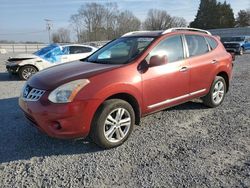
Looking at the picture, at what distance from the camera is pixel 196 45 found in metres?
5.61

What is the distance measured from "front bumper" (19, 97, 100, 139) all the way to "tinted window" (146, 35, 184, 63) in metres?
1.52

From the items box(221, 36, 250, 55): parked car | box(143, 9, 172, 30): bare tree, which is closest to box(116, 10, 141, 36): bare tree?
box(143, 9, 172, 30): bare tree

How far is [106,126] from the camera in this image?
13.5 ft

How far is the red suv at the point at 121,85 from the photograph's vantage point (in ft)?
12.5

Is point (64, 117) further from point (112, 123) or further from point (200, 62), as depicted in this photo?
point (200, 62)

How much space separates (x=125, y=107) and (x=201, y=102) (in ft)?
9.53

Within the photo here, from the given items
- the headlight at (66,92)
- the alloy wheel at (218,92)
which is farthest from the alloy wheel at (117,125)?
the alloy wheel at (218,92)

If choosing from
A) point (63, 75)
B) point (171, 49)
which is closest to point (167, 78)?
point (171, 49)

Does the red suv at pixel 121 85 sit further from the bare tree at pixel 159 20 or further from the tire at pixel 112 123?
the bare tree at pixel 159 20

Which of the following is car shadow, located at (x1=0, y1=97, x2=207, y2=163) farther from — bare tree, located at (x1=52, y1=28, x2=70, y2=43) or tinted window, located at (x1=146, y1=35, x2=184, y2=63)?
bare tree, located at (x1=52, y1=28, x2=70, y2=43)

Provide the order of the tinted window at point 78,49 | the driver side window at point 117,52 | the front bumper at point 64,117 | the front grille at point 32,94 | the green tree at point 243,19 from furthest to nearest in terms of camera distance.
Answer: the green tree at point 243,19
the tinted window at point 78,49
the driver side window at point 117,52
the front grille at point 32,94
the front bumper at point 64,117

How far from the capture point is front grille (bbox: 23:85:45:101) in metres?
3.91

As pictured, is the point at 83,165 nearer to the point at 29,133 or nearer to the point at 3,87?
the point at 29,133

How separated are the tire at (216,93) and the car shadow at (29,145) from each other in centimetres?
288
